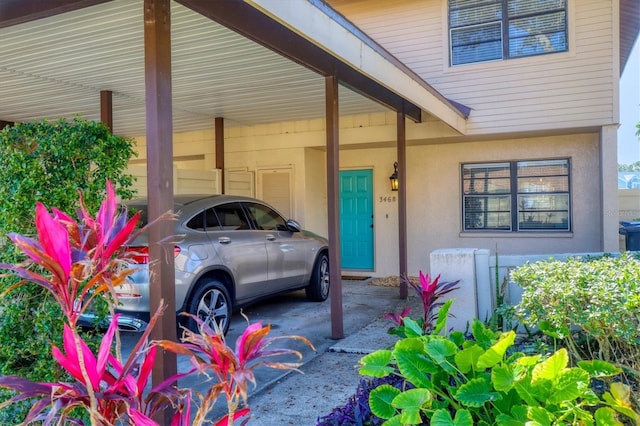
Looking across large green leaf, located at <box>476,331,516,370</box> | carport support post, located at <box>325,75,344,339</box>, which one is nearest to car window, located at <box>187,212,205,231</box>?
carport support post, located at <box>325,75,344,339</box>

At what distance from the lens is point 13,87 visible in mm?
6434

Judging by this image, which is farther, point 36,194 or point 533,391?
point 36,194

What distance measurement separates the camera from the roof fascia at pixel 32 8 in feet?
11.1

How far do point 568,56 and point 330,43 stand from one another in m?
5.40

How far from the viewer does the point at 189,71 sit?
5707mm

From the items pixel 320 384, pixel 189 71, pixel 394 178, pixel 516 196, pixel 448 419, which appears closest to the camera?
pixel 448 419

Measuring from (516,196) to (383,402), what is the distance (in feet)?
23.3

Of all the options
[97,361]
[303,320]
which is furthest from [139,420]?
[303,320]

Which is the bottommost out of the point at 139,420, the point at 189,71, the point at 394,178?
the point at 139,420

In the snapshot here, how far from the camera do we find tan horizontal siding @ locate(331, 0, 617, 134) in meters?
7.36

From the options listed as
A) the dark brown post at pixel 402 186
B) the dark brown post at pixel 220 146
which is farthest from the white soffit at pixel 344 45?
the dark brown post at pixel 220 146

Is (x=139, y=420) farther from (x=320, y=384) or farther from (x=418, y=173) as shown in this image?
(x=418, y=173)

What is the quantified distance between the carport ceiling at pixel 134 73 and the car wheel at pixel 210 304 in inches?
82.4

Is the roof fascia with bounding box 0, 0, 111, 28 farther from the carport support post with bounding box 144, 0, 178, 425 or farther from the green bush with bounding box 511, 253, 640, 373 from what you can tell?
the green bush with bounding box 511, 253, 640, 373
